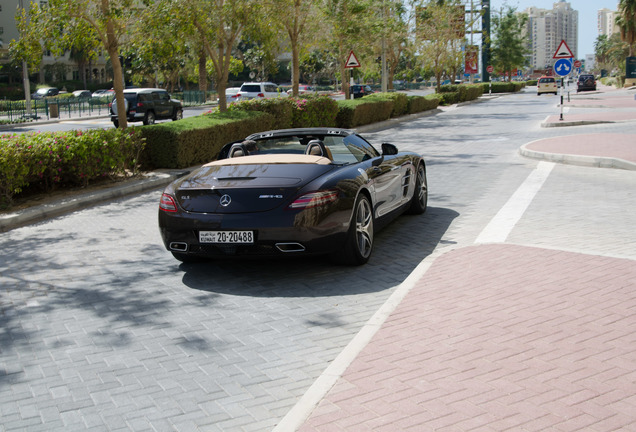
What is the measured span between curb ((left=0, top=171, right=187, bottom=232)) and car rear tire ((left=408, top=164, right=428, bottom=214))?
16.9 feet

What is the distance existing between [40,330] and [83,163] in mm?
7473

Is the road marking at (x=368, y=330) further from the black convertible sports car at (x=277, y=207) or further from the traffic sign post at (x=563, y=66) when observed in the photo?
the traffic sign post at (x=563, y=66)

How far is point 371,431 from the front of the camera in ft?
11.4

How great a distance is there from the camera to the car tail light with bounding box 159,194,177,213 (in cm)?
679

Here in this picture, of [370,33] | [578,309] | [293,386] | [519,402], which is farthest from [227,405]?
[370,33]

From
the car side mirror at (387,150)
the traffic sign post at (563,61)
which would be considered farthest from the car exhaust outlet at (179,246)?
the traffic sign post at (563,61)

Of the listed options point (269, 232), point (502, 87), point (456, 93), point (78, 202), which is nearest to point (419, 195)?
point (269, 232)

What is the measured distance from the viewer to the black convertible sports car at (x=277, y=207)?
639cm

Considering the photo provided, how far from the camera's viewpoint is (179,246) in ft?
22.2

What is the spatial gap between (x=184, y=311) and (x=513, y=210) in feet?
18.2

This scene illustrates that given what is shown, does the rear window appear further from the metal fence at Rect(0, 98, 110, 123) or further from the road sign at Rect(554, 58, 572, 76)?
the road sign at Rect(554, 58, 572, 76)

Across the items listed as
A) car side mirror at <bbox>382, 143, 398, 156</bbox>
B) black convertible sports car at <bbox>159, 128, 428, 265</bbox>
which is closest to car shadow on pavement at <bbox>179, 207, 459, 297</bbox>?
black convertible sports car at <bbox>159, 128, 428, 265</bbox>

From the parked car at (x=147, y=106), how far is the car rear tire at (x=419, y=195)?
25.9m

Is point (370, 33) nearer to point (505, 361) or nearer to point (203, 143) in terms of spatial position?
point (203, 143)
